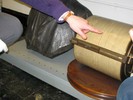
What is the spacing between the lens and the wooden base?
86cm

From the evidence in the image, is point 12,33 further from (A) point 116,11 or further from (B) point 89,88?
(A) point 116,11

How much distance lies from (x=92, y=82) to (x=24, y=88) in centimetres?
56

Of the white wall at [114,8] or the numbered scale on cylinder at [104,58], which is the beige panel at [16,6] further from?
the numbered scale on cylinder at [104,58]

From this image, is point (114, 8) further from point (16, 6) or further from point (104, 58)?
point (16, 6)

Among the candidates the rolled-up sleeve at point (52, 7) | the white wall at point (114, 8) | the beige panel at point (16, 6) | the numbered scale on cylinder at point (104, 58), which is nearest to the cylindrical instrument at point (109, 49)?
the numbered scale on cylinder at point (104, 58)

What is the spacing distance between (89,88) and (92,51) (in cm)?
17

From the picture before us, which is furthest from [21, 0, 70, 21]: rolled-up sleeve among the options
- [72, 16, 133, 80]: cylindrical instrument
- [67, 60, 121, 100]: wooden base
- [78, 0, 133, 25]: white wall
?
[78, 0, 133, 25]: white wall

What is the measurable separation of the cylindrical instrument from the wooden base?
5 cm

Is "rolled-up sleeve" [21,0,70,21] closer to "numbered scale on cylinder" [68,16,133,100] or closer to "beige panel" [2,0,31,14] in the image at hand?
"numbered scale on cylinder" [68,16,133,100]

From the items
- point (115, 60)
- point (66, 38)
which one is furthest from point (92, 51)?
point (66, 38)

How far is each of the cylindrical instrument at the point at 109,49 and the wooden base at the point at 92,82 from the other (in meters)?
0.05

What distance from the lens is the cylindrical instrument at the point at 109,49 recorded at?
0.80 meters

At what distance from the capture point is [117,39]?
0.82 m

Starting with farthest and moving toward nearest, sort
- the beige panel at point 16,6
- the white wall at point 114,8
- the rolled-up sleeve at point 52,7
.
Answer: the beige panel at point 16,6, the white wall at point 114,8, the rolled-up sleeve at point 52,7
